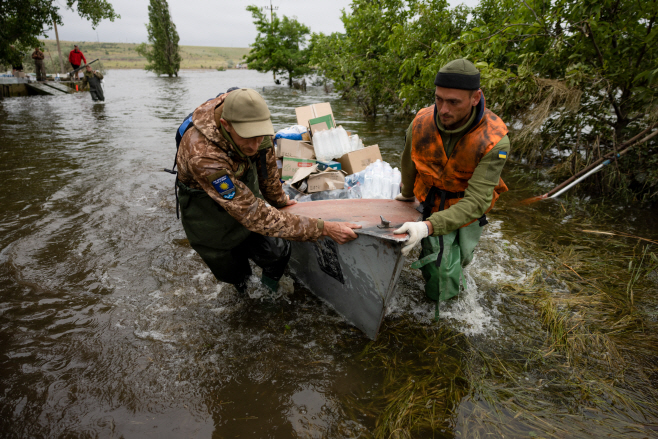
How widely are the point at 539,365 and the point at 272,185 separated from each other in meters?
2.31

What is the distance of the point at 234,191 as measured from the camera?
211cm

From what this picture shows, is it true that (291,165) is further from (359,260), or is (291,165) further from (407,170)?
(359,260)

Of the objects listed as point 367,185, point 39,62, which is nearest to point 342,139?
point 367,185

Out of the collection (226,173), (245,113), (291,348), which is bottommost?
(291,348)

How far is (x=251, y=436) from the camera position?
6.24ft

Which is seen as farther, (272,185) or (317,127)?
(317,127)

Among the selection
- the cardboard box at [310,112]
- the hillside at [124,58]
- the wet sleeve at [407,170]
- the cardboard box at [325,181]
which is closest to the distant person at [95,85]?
the cardboard box at [310,112]

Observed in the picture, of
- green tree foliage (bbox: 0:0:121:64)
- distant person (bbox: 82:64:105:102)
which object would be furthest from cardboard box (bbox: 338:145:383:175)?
green tree foliage (bbox: 0:0:121:64)

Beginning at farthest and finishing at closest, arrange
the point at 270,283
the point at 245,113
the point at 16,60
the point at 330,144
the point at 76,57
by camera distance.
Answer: the point at 76,57
the point at 16,60
the point at 330,144
the point at 270,283
the point at 245,113

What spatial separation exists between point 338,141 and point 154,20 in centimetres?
4590

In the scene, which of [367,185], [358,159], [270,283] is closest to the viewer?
[270,283]

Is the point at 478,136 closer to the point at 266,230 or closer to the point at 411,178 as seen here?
the point at 411,178

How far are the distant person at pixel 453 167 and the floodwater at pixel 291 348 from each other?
586mm

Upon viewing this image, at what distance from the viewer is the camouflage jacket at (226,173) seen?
81.3 inches
